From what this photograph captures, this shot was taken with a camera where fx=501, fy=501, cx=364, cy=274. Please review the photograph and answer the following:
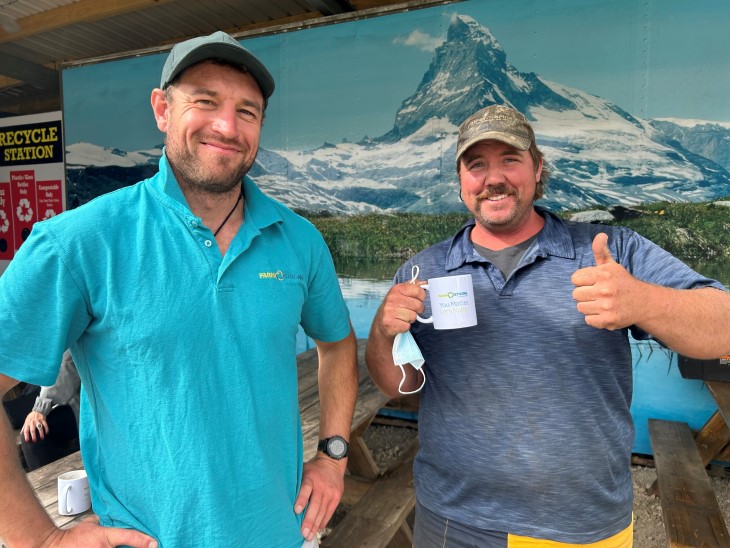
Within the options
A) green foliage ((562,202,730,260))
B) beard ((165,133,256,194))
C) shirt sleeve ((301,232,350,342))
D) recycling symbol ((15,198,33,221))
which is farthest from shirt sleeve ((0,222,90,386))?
recycling symbol ((15,198,33,221))

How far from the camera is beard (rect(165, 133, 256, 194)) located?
3.92 feet

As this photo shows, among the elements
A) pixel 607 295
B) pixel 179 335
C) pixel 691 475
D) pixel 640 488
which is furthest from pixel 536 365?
pixel 640 488

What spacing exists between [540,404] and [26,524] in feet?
4.13

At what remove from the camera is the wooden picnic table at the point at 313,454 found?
67.1 inches

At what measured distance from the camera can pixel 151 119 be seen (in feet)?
17.2

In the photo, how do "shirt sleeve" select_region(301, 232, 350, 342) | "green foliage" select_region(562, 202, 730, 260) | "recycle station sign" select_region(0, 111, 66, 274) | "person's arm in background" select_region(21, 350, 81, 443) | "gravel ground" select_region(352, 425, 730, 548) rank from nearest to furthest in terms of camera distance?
"shirt sleeve" select_region(301, 232, 350, 342)
"person's arm in background" select_region(21, 350, 81, 443)
"gravel ground" select_region(352, 425, 730, 548)
"green foliage" select_region(562, 202, 730, 260)
"recycle station sign" select_region(0, 111, 66, 274)

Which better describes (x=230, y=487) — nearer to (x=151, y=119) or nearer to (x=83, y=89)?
(x=151, y=119)

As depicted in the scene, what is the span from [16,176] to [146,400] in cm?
746

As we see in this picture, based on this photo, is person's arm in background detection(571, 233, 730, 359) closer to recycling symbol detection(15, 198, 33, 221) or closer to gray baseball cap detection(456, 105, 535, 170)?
gray baseball cap detection(456, 105, 535, 170)

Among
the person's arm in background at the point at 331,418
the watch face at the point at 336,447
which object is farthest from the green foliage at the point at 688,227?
the watch face at the point at 336,447

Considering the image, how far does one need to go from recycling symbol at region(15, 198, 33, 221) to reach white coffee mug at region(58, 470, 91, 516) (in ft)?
21.5

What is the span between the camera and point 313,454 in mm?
2096

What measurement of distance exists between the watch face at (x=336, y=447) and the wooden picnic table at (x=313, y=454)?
0.66 m

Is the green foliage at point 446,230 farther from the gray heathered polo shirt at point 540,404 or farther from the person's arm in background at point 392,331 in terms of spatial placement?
the person's arm in background at point 392,331
